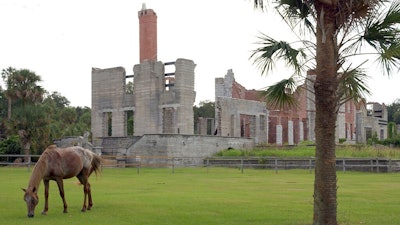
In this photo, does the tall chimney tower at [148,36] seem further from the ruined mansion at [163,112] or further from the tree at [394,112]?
the tree at [394,112]

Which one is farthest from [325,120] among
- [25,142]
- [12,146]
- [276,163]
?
[12,146]

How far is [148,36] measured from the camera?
1908 inches

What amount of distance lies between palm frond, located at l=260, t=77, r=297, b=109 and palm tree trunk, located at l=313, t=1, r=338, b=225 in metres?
1.54

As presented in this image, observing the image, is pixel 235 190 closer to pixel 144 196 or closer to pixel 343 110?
pixel 144 196

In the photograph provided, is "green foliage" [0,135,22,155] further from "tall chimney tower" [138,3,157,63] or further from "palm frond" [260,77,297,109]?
"palm frond" [260,77,297,109]

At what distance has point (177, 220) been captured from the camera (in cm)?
1020

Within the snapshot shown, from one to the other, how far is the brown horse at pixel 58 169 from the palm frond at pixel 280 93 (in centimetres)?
450

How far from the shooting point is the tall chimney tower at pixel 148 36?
4838 cm

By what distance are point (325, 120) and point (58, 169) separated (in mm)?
5889

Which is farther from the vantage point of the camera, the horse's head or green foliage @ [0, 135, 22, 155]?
green foliage @ [0, 135, 22, 155]

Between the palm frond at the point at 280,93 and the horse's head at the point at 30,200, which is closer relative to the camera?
the palm frond at the point at 280,93

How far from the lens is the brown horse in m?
10.7

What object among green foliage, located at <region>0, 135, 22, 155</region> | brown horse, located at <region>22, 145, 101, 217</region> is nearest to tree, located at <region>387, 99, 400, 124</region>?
green foliage, located at <region>0, 135, 22, 155</region>

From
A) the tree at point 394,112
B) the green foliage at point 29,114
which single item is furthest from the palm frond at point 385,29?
the tree at point 394,112
